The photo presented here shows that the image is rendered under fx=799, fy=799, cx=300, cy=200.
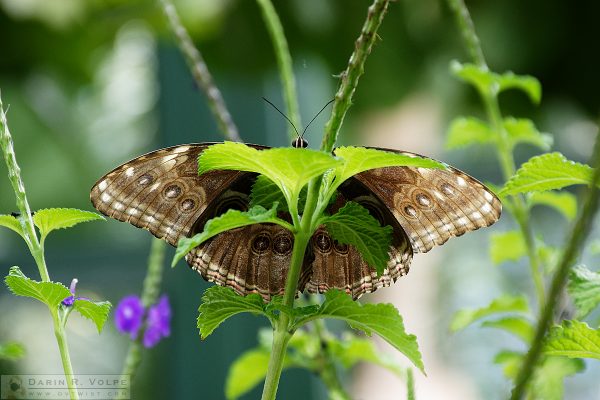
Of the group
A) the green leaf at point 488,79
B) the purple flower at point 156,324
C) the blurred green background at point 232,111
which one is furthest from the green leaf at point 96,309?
the blurred green background at point 232,111

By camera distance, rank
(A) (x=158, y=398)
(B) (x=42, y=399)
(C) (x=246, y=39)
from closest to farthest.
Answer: (B) (x=42, y=399), (A) (x=158, y=398), (C) (x=246, y=39)

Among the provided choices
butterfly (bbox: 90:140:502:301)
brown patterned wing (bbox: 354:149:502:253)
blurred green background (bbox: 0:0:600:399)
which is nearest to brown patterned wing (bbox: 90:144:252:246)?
butterfly (bbox: 90:140:502:301)

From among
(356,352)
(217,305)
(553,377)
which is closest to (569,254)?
(217,305)

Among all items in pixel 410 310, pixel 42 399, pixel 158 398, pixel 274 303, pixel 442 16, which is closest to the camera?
pixel 274 303

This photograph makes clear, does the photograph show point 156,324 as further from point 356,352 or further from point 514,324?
point 514,324

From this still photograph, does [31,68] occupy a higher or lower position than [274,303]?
higher

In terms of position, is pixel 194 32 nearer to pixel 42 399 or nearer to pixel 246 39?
pixel 246 39

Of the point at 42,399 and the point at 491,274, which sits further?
the point at 491,274

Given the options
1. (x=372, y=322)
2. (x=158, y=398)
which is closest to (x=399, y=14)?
(x=158, y=398)
